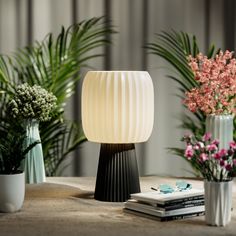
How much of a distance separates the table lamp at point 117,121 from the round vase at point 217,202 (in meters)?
0.41

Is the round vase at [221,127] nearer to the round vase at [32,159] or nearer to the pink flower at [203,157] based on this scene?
the pink flower at [203,157]

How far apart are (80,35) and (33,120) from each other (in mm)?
1214

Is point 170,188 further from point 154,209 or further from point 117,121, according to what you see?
point 117,121

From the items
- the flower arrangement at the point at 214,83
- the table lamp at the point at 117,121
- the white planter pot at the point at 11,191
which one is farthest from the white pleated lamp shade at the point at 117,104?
the white planter pot at the point at 11,191

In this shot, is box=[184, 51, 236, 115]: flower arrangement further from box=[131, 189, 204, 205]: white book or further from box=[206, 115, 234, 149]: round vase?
box=[131, 189, 204, 205]: white book

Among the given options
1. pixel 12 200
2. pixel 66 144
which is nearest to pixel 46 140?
pixel 66 144

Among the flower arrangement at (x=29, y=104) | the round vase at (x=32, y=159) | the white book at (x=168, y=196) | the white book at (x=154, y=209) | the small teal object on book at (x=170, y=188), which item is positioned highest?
the flower arrangement at (x=29, y=104)

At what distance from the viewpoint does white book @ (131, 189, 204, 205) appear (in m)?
1.79

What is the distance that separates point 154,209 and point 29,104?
2.05 ft

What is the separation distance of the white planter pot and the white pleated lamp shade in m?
0.33

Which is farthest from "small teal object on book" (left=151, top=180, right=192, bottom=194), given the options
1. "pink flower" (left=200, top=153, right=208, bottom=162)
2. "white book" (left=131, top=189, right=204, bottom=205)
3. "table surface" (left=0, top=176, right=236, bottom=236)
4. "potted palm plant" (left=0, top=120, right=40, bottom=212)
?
"potted palm plant" (left=0, top=120, right=40, bottom=212)

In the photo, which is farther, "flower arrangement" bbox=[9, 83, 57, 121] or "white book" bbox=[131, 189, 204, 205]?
"flower arrangement" bbox=[9, 83, 57, 121]

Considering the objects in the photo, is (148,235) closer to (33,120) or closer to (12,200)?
(12,200)

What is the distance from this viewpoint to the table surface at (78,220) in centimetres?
167
